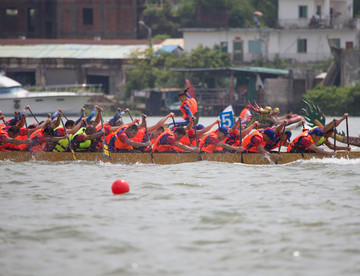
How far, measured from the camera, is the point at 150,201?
1110cm

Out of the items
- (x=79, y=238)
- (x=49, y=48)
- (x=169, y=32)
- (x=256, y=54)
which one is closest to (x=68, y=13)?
(x=49, y=48)

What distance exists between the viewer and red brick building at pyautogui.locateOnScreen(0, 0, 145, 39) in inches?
1969

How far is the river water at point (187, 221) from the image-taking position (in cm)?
781

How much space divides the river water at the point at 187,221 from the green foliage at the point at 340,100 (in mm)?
22150

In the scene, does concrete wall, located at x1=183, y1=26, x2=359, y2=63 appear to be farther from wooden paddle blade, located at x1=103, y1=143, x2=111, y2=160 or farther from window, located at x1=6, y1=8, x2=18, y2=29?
wooden paddle blade, located at x1=103, y1=143, x2=111, y2=160

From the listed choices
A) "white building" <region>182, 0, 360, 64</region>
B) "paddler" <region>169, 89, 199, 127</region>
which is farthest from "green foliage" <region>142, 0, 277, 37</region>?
"paddler" <region>169, 89, 199, 127</region>

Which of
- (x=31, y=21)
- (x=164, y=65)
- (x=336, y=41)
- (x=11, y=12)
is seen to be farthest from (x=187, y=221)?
(x=11, y=12)

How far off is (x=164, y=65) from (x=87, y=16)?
10642 mm

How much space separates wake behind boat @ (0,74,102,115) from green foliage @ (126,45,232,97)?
726 centimetres

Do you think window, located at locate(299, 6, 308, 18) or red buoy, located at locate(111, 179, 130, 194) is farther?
window, located at locate(299, 6, 308, 18)

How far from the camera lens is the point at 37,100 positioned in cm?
3406

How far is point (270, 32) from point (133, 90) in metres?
10.9

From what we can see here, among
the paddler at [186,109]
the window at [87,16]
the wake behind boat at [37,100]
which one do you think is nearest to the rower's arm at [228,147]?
the paddler at [186,109]

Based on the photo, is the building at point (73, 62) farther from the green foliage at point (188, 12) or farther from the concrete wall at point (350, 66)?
the concrete wall at point (350, 66)
